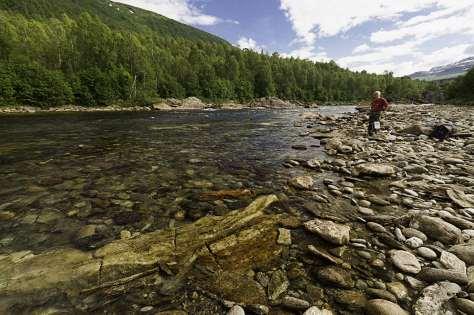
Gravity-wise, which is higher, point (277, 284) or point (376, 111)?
point (376, 111)

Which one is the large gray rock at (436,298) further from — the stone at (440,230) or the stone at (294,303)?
the stone at (440,230)

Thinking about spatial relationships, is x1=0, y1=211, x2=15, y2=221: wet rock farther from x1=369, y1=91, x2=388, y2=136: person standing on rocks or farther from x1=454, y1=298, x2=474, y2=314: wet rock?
x1=369, y1=91, x2=388, y2=136: person standing on rocks

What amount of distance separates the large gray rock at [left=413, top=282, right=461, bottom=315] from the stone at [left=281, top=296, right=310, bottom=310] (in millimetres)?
1181

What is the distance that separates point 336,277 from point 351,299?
0.36m

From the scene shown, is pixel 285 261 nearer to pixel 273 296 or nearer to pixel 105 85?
pixel 273 296

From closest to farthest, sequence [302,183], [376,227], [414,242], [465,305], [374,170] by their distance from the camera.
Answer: [465,305], [414,242], [376,227], [302,183], [374,170]

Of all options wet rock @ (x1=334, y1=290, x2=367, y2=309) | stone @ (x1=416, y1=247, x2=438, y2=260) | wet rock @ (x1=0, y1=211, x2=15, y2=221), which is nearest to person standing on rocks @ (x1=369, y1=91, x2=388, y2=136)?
stone @ (x1=416, y1=247, x2=438, y2=260)

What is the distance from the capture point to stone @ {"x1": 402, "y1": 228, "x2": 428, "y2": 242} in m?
4.26

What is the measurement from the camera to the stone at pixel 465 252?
3.52 metres

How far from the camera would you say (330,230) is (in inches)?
172

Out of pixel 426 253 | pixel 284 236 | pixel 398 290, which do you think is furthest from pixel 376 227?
pixel 284 236

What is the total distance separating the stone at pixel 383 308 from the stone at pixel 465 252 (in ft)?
5.32

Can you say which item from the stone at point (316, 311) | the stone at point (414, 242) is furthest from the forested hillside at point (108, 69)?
the stone at point (414, 242)

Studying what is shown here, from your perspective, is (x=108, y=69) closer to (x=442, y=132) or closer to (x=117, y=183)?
(x=117, y=183)
